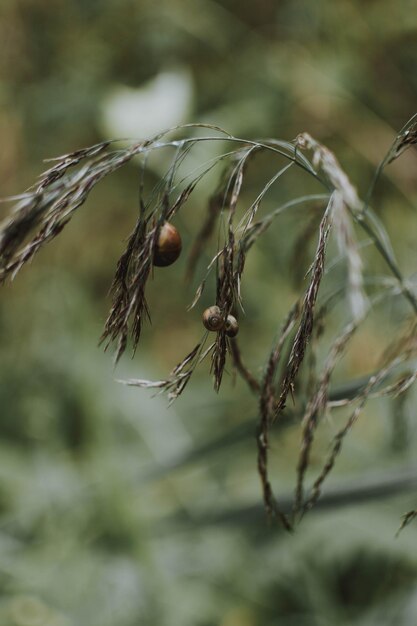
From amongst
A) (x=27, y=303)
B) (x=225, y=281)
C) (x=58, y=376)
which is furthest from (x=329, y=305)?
(x=27, y=303)

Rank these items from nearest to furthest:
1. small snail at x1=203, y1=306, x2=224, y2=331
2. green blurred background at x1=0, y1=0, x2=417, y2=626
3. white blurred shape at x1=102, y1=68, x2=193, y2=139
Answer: small snail at x1=203, y1=306, x2=224, y2=331, green blurred background at x1=0, y1=0, x2=417, y2=626, white blurred shape at x1=102, y1=68, x2=193, y2=139

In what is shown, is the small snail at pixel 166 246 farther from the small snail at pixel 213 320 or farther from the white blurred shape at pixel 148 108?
the white blurred shape at pixel 148 108

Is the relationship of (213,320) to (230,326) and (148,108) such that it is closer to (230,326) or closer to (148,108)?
(230,326)

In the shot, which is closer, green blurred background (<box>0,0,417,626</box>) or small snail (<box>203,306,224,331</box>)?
small snail (<box>203,306,224,331</box>)

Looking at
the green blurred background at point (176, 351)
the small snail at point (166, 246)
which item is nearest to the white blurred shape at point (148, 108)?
the green blurred background at point (176, 351)

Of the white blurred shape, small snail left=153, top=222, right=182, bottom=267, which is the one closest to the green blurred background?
the white blurred shape

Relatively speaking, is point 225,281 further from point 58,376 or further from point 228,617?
point 58,376

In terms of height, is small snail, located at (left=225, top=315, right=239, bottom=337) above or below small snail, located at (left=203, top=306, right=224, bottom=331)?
below

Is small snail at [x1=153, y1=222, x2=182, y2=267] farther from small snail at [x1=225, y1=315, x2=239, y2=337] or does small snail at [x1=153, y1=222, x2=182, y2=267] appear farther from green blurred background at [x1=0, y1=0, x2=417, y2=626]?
green blurred background at [x1=0, y1=0, x2=417, y2=626]
